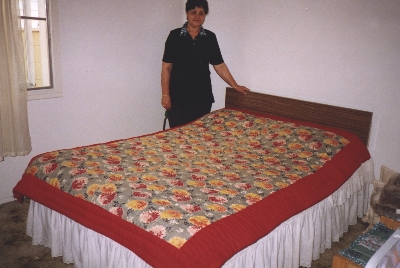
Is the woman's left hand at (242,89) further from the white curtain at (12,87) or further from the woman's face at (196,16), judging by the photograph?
the white curtain at (12,87)

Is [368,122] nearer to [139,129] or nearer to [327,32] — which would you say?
[327,32]

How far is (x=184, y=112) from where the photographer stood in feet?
11.6

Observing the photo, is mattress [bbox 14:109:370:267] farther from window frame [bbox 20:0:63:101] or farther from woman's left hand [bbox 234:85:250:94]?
window frame [bbox 20:0:63:101]

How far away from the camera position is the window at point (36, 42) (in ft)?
9.72

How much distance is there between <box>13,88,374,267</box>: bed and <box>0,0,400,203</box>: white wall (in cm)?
22

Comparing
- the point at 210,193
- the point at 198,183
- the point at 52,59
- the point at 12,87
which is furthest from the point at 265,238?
the point at 52,59

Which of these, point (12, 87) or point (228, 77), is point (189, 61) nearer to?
point (228, 77)

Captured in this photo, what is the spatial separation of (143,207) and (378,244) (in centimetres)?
118

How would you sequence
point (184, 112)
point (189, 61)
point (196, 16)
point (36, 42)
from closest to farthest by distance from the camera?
point (36, 42) → point (196, 16) → point (189, 61) → point (184, 112)

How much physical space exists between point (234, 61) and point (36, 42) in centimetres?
187

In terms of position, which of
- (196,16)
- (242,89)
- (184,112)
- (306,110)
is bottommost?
(184,112)

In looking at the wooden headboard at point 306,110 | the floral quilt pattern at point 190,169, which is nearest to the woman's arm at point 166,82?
the floral quilt pattern at point 190,169

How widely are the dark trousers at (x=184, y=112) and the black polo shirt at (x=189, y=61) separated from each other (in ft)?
0.17

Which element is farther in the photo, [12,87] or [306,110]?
[306,110]
